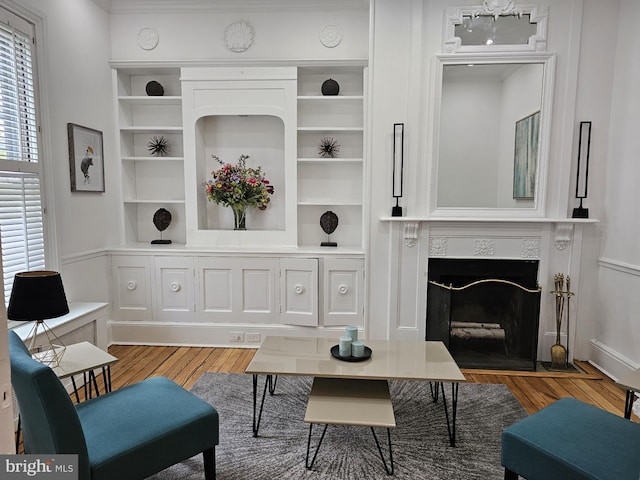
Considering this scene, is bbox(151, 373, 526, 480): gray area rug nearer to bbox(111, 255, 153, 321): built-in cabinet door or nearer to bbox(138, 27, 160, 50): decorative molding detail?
bbox(111, 255, 153, 321): built-in cabinet door

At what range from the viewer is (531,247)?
11.4 ft

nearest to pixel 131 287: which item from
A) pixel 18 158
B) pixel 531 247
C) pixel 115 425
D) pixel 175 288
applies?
pixel 175 288

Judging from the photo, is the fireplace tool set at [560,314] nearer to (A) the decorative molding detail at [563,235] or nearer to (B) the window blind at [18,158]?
(A) the decorative molding detail at [563,235]

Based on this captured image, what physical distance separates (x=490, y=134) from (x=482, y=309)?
156 cm

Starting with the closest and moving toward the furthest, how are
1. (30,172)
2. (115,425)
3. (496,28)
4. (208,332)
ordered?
(115,425) → (30,172) → (496,28) → (208,332)

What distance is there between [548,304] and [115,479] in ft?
11.4

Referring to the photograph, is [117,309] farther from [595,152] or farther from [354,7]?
[595,152]

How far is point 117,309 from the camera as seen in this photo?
3.96m

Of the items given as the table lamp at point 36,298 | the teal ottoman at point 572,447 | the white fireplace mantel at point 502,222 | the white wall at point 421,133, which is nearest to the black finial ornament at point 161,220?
the white wall at point 421,133

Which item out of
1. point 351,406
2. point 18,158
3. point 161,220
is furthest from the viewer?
point 161,220

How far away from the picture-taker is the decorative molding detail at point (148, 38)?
156 inches

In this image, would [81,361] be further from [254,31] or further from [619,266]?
[619,266]

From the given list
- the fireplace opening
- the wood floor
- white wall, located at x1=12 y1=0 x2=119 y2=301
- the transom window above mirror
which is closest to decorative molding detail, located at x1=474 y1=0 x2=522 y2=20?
the transom window above mirror

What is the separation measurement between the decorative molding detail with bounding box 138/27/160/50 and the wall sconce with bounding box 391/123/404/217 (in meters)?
2.56
